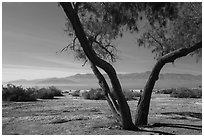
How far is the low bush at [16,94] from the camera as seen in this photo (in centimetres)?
2162

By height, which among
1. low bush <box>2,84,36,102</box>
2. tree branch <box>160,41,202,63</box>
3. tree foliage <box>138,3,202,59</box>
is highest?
tree foliage <box>138,3,202,59</box>

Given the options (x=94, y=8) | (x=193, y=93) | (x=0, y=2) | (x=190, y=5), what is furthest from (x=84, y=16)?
(x=193, y=93)

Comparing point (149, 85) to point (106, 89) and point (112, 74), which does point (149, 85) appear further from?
point (112, 74)

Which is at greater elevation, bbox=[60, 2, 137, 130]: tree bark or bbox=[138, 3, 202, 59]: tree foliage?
bbox=[138, 3, 202, 59]: tree foliage

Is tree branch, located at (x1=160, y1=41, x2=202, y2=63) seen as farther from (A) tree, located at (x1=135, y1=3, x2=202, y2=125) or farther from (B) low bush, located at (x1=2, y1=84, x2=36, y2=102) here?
(B) low bush, located at (x1=2, y1=84, x2=36, y2=102)

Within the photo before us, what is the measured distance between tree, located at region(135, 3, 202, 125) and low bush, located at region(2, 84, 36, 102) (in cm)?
1290

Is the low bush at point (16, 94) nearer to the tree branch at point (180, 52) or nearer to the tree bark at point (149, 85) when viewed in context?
the tree bark at point (149, 85)

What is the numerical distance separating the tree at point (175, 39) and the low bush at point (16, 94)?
42.3 feet

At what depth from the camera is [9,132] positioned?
8656mm

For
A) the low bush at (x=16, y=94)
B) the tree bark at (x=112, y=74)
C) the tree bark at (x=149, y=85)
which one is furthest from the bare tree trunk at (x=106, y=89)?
the low bush at (x=16, y=94)

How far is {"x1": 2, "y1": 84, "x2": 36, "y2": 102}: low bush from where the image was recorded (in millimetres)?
21625

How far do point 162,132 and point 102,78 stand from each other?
277 centimetres

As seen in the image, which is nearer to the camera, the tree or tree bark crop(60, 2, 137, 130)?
tree bark crop(60, 2, 137, 130)

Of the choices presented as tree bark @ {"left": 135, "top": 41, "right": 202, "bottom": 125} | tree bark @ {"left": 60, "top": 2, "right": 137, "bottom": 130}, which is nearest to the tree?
tree bark @ {"left": 135, "top": 41, "right": 202, "bottom": 125}
